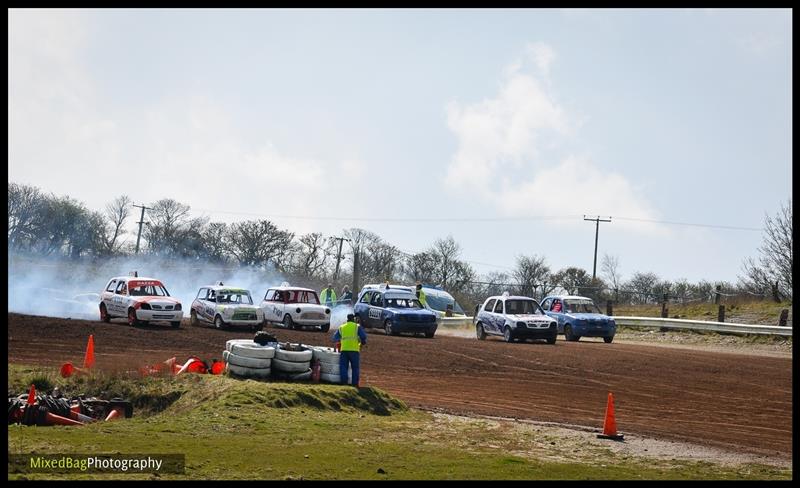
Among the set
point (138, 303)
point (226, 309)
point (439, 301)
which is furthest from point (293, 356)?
point (439, 301)

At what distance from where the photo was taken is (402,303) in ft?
117

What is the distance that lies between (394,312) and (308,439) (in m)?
21.1

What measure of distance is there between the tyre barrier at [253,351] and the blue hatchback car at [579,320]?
66.6ft

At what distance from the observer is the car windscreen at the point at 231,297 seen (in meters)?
33.5

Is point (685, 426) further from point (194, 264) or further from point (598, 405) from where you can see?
point (194, 264)

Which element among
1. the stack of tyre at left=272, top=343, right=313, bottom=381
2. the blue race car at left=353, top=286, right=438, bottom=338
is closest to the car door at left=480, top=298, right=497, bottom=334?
the blue race car at left=353, top=286, right=438, bottom=338

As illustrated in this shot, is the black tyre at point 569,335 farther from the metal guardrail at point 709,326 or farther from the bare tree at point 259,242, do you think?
the bare tree at point 259,242

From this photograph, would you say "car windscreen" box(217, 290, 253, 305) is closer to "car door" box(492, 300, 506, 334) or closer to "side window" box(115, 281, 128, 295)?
"side window" box(115, 281, 128, 295)

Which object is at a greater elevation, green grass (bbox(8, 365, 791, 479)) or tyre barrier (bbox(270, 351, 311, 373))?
tyre barrier (bbox(270, 351, 311, 373))

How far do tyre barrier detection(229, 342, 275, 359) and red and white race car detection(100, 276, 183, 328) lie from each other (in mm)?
14762

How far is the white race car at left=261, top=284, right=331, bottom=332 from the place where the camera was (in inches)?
1339

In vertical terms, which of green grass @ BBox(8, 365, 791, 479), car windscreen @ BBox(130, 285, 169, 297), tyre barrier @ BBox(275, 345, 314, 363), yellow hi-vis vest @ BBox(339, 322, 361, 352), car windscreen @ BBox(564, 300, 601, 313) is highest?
car windscreen @ BBox(564, 300, 601, 313)

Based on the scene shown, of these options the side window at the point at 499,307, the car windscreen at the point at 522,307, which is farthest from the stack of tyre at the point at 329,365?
the side window at the point at 499,307

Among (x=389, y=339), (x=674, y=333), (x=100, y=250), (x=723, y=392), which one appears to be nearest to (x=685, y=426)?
(x=723, y=392)
